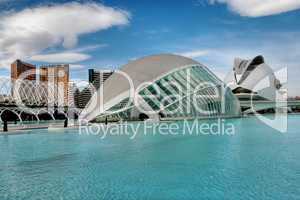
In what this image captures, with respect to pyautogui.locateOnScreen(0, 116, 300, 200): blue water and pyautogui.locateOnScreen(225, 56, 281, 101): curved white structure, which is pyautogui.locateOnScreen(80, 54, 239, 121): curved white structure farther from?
pyautogui.locateOnScreen(225, 56, 281, 101): curved white structure

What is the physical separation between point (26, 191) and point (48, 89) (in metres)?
46.8

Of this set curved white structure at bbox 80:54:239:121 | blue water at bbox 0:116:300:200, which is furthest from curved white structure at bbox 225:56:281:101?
blue water at bbox 0:116:300:200

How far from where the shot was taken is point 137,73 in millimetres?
38469

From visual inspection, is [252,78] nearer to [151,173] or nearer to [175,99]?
[175,99]

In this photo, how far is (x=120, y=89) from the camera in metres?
35.7

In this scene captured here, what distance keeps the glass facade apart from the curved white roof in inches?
48.8

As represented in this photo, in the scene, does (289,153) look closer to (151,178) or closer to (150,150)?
(150,150)

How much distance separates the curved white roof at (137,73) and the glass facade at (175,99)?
4.06 feet

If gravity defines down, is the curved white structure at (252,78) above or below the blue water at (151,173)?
above

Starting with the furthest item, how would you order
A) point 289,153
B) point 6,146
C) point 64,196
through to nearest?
1. point 6,146
2. point 289,153
3. point 64,196

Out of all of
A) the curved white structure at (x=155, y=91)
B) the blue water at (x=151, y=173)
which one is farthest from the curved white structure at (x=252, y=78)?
the blue water at (x=151, y=173)

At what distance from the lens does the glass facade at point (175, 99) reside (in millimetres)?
33656

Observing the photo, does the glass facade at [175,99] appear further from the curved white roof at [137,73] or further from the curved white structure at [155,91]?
the curved white roof at [137,73]

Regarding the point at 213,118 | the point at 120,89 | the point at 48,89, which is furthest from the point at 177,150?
the point at 48,89
